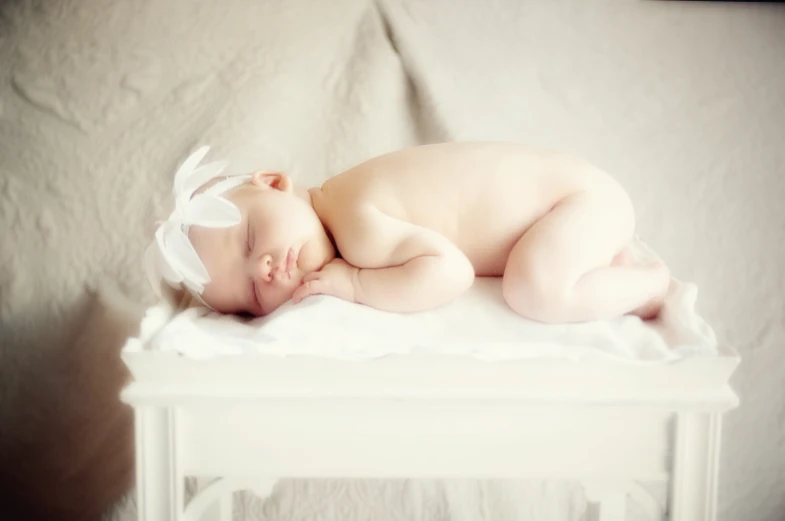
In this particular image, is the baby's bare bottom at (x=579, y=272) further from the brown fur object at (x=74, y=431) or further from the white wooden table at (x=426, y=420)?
the brown fur object at (x=74, y=431)

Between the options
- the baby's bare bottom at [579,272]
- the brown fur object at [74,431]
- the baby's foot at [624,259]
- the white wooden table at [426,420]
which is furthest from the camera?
the brown fur object at [74,431]

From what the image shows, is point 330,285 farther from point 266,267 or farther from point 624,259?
point 624,259

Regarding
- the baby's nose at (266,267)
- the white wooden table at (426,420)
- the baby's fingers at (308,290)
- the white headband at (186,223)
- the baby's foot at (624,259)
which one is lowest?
the white wooden table at (426,420)

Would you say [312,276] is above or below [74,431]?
above

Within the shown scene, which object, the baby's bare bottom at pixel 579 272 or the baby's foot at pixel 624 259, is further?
the baby's foot at pixel 624 259

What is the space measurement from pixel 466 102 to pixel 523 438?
73 cm

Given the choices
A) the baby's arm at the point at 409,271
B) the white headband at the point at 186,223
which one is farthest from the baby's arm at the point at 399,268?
the white headband at the point at 186,223

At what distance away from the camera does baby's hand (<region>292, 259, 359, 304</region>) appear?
28.8 inches

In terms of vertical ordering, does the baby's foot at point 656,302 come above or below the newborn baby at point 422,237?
below

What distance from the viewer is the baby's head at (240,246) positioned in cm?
72

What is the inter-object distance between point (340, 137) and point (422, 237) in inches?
19.5

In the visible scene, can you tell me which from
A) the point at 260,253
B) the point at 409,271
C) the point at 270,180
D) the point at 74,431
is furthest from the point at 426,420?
the point at 74,431

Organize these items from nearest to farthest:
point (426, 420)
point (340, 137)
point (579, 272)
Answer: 1. point (426, 420)
2. point (579, 272)
3. point (340, 137)

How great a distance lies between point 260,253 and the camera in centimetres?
75
